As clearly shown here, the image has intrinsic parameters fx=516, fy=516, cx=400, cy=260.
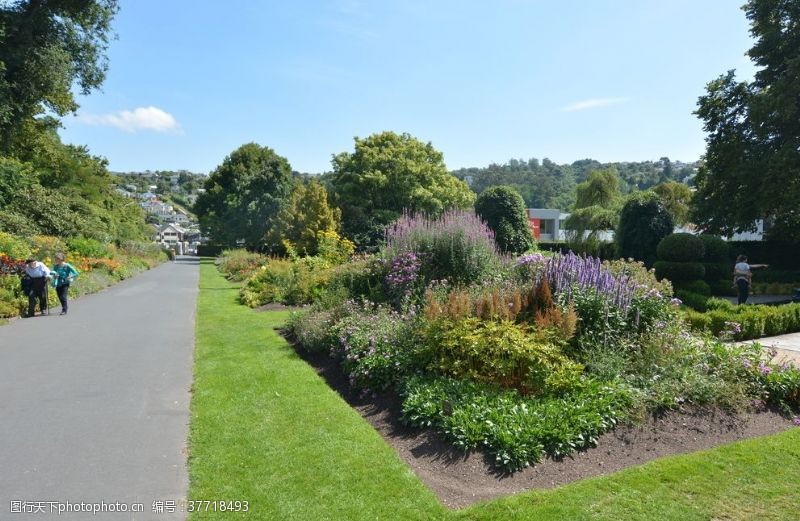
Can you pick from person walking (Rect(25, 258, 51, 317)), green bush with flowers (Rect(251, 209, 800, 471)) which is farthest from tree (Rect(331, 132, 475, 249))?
green bush with flowers (Rect(251, 209, 800, 471))

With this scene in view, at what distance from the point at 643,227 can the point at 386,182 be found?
1558cm

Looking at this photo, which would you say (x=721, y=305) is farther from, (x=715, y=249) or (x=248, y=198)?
(x=248, y=198)

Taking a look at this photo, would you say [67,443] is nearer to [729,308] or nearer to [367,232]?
[729,308]

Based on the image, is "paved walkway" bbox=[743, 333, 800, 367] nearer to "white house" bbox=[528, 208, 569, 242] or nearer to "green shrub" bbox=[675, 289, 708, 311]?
"green shrub" bbox=[675, 289, 708, 311]

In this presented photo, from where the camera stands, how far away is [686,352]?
6.31 m

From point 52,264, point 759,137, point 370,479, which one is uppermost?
point 759,137

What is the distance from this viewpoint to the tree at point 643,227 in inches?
860

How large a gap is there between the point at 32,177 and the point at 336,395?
2764 cm

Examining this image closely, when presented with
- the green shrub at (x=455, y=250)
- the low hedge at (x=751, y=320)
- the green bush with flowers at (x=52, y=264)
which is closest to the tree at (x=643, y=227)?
the low hedge at (x=751, y=320)

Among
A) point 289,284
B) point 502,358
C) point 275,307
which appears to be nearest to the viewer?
point 502,358

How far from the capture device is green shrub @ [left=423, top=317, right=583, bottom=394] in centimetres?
547

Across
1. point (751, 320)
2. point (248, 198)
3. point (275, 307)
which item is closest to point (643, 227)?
point (751, 320)

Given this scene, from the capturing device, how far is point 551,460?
441 cm

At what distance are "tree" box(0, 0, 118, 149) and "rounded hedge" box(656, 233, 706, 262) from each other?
75.5 feet
